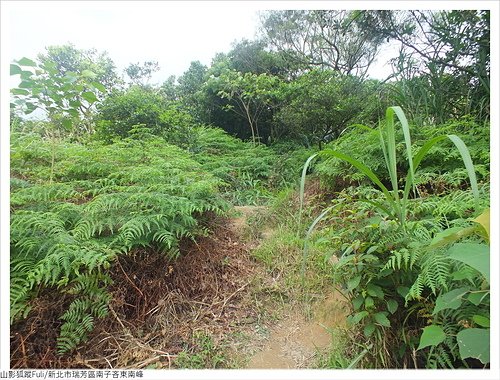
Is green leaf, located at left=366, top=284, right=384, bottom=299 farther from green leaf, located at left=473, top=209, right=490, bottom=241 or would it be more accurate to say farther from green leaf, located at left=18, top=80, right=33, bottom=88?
green leaf, located at left=18, top=80, right=33, bottom=88

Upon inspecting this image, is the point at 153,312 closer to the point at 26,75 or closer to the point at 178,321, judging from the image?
the point at 178,321

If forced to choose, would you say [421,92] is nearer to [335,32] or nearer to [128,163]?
[128,163]

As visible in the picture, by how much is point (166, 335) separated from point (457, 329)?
1.15 m

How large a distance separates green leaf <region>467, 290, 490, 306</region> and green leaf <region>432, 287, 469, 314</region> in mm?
19

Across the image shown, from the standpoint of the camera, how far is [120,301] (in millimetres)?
1175

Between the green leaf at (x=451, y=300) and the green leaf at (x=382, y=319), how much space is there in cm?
21

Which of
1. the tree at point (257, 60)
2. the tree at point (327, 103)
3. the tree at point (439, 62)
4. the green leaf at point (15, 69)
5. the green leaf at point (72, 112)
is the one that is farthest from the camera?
the tree at point (257, 60)

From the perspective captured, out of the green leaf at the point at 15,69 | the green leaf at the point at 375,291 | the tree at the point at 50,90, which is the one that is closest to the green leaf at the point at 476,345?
the green leaf at the point at 375,291

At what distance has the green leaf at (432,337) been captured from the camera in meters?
0.69

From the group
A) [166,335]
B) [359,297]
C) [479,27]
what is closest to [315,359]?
[359,297]

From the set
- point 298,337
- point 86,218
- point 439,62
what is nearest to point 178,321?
point 298,337

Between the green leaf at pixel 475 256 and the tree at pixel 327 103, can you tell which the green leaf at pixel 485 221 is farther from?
the tree at pixel 327 103

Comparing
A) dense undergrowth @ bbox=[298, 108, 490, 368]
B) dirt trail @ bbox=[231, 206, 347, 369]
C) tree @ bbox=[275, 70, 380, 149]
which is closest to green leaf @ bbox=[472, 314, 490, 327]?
dense undergrowth @ bbox=[298, 108, 490, 368]

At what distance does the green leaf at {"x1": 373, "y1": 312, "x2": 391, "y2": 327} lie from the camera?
84 cm
